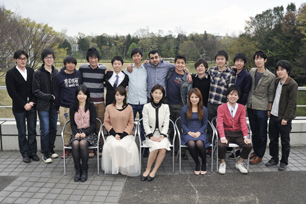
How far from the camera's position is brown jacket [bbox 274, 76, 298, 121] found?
3.77 meters

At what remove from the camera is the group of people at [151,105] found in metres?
A: 3.83

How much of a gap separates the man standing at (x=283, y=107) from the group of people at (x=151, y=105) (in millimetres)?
14

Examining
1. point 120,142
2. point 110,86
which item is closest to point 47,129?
point 110,86

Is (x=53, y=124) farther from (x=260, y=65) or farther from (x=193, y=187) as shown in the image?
(x=260, y=65)

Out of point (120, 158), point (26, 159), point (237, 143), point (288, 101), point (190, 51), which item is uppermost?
point (190, 51)

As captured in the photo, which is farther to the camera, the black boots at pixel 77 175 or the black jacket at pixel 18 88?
the black jacket at pixel 18 88

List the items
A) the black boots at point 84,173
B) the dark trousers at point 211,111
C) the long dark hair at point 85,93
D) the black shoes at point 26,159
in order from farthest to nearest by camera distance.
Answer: the dark trousers at point 211,111
the black shoes at point 26,159
the long dark hair at point 85,93
the black boots at point 84,173

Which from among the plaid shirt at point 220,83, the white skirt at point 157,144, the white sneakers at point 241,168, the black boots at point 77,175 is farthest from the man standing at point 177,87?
the black boots at point 77,175

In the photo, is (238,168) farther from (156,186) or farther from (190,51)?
(190,51)

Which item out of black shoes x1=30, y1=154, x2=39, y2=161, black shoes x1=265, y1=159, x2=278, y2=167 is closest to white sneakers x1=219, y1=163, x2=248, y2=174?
black shoes x1=265, y1=159, x2=278, y2=167

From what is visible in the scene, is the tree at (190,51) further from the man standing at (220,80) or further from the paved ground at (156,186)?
the paved ground at (156,186)

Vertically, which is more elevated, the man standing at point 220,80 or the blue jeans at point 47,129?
the man standing at point 220,80

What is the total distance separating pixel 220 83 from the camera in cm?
425

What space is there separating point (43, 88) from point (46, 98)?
19 centimetres
